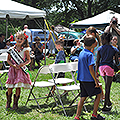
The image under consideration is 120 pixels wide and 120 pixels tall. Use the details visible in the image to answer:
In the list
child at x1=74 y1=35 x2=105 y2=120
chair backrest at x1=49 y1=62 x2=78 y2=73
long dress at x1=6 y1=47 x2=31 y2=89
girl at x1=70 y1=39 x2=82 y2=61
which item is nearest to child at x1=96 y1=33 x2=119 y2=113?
chair backrest at x1=49 y1=62 x2=78 y2=73

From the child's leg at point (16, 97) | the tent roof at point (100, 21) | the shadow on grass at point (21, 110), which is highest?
the tent roof at point (100, 21)

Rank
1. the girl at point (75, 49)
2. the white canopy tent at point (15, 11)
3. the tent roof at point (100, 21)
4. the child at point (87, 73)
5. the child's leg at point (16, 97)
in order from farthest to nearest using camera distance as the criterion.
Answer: the tent roof at point (100, 21) < the white canopy tent at point (15, 11) < the girl at point (75, 49) < the child's leg at point (16, 97) < the child at point (87, 73)

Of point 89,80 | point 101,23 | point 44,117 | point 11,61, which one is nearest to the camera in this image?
point 89,80

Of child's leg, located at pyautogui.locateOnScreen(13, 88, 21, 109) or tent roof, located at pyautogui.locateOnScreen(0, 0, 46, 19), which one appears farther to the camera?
tent roof, located at pyautogui.locateOnScreen(0, 0, 46, 19)

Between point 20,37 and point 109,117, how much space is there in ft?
7.91

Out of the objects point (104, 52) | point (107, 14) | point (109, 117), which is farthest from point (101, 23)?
point (109, 117)

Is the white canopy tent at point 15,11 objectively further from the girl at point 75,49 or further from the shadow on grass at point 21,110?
the shadow on grass at point 21,110

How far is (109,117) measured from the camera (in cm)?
464

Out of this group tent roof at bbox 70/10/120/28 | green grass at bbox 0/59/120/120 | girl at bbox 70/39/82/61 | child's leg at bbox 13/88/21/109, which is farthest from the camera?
tent roof at bbox 70/10/120/28

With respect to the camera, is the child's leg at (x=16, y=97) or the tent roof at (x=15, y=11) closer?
the child's leg at (x=16, y=97)

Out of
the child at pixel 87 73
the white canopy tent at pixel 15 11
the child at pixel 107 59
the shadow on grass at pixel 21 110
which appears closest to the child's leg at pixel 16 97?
the shadow on grass at pixel 21 110

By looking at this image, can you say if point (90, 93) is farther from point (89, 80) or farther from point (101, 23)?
point (101, 23)

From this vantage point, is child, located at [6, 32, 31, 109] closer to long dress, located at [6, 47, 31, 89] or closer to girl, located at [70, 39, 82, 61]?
long dress, located at [6, 47, 31, 89]

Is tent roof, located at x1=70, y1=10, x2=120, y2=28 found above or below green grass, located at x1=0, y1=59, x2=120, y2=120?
above
